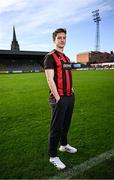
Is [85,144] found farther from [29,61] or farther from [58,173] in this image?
[29,61]

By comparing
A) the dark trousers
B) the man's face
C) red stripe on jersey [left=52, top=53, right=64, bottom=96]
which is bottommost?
the dark trousers

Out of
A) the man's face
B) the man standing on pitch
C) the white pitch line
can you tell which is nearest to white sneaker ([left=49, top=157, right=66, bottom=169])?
the man standing on pitch

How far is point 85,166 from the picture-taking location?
3.62 metres

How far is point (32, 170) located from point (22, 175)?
187mm

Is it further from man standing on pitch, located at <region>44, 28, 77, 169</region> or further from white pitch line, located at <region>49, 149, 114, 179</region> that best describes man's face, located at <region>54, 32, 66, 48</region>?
white pitch line, located at <region>49, 149, 114, 179</region>

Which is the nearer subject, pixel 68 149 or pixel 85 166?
pixel 85 166

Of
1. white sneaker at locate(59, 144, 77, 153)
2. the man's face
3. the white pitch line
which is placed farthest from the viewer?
Result: white sneaker at locate(59, 144, 77, 153)

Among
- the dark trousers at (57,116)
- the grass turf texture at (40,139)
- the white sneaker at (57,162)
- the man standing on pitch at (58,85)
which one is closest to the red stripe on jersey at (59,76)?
the man standing on pitch at (58,85)

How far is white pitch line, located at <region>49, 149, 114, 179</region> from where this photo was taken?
3385 millimetres

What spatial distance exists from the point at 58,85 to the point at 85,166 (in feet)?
4.14

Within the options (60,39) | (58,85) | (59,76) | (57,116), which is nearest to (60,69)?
(59,76)

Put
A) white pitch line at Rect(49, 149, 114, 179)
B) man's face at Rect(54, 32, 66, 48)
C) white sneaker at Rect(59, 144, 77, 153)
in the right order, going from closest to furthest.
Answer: white pitch line at Rect(49, 149, 114, 179) → man's face at Rect(54, 32, 66, 48) → white sneaker at Rect(59, 144, 77, 153)

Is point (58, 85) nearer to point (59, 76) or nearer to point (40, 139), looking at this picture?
point (59, 76)

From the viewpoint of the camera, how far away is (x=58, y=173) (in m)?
3.45
